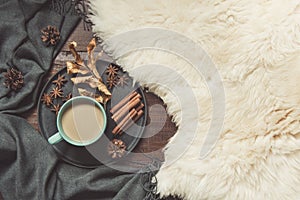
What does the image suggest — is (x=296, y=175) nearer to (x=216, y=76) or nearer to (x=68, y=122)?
(x=216, y=76)

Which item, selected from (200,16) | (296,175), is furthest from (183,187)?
(200,16)

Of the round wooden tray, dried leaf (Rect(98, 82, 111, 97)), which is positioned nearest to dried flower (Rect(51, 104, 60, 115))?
the round wooden tray

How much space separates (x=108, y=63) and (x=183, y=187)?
0.35 meters

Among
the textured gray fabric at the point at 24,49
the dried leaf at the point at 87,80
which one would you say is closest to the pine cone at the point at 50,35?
the textured gray fabric at the point at 24,49

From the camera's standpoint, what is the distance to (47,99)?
106 cm

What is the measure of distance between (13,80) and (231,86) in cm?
53

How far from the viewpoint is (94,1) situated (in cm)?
108

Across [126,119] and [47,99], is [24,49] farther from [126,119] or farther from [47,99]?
[126,119]

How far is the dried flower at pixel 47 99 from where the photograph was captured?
1.06m

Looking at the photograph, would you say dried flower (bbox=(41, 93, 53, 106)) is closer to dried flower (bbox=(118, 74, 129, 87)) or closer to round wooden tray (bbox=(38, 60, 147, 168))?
round wooden tray (bbox=(38, 60, 147, 168))

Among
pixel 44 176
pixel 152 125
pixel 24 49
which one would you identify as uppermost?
pixel 24 49

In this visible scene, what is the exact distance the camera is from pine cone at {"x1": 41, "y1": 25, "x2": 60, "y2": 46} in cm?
108

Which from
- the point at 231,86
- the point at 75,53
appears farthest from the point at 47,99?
the point at 231,86

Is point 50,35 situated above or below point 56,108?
above
